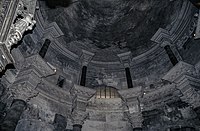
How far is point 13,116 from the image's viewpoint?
26.4ft

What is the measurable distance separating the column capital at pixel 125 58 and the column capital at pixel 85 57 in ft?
6.98

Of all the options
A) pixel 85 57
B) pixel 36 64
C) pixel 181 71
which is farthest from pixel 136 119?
pixel 36 64

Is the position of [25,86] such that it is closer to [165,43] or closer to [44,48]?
[44,48]

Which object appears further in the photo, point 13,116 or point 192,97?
point 192,97

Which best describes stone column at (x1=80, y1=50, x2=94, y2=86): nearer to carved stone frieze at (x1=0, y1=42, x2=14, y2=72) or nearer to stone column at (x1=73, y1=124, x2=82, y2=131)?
stone column at (x1=73, y1=124, x2=82, y2=131)

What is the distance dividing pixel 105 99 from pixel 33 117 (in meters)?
4.56

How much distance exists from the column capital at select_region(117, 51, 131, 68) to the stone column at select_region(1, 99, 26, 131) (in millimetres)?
7765

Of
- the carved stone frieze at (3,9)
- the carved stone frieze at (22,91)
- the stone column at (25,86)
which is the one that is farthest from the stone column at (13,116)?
the carved stone frieze at (3,9)

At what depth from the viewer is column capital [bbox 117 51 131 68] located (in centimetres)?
1439

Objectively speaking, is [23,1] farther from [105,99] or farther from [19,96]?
[105,99]

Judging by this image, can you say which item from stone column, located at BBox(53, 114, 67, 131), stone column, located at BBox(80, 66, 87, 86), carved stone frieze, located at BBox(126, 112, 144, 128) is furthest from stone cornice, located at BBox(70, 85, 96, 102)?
carved stone frieze, located at BBox(126, 112, 144, 128)

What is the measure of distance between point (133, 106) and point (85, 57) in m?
5.02

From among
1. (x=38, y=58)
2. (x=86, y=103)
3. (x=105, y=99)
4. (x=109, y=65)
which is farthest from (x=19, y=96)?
(x=109, y=65)

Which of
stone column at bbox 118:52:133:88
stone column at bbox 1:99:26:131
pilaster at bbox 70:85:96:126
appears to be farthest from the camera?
stone column at bbox 118:52:133:88
